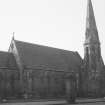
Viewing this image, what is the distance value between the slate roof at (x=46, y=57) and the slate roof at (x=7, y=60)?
2213 mm

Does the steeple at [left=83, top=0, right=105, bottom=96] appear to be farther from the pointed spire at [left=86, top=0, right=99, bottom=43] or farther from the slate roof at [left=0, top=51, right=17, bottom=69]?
the slate roof at [left=0, top=51, right=17, bottom=69]

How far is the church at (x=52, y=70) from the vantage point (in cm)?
4596

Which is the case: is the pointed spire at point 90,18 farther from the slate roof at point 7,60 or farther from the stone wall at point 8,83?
the stone wall at point 8,83

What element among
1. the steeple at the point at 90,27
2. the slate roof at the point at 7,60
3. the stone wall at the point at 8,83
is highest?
the steeple at the point at 90,27

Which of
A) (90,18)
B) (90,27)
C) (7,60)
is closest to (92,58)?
(90,27)

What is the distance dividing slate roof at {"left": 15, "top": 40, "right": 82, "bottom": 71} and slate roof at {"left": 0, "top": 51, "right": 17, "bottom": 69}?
2.21m

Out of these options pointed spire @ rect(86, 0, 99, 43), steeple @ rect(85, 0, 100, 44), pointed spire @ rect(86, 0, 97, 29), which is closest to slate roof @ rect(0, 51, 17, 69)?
steeple @ rect(85, 0, 100, 44)

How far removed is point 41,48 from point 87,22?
14.7 meters

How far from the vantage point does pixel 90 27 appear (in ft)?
196

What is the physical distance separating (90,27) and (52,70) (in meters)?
16.7

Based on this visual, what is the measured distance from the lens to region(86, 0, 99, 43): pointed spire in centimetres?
5900

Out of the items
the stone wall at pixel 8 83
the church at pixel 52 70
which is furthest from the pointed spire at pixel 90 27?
the stone wall at pixel 8 83

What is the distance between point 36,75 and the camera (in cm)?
4816

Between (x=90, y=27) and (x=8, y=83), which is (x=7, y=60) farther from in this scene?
(x=90, y=27)
